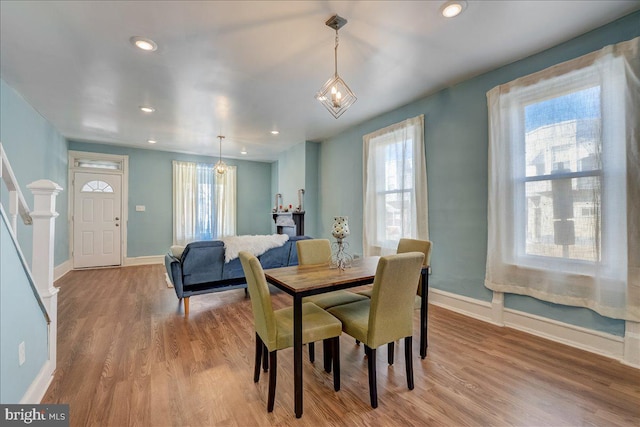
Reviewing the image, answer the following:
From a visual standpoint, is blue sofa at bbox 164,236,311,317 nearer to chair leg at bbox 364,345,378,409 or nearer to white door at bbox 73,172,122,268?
chair leg at bbox 364,345,378,409

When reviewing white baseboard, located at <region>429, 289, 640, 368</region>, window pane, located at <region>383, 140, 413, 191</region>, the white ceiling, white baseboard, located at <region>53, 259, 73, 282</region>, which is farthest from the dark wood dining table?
white baseboard, located at <region>53, 259, 73, 282</region>

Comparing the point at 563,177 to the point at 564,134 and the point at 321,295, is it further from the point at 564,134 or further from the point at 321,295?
the point at 321,295

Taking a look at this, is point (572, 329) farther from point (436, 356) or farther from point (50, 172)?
A: point (50, 172)

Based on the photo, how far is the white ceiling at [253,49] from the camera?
207cm

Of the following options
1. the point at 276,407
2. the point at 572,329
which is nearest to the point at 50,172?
the point at 276,407

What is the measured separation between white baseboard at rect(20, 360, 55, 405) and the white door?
187 inches

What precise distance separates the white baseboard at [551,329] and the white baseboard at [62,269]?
20.9 feet

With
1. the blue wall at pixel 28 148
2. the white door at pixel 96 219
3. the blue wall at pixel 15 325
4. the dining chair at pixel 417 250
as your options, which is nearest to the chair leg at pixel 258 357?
the dining chair at pixel 417 250

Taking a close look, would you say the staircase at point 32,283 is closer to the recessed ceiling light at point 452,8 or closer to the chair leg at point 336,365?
the chair leg at point 336,365

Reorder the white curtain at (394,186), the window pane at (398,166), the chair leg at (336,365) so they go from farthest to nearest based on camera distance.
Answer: the window pane at (398,166), the white curtain at (394,186), the chair leg at (336,365)

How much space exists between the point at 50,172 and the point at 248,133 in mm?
3281

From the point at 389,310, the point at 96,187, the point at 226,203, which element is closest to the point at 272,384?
the point at 389,310

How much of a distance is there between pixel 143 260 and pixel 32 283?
5123 mm

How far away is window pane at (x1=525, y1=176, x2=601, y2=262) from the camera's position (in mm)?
2311
